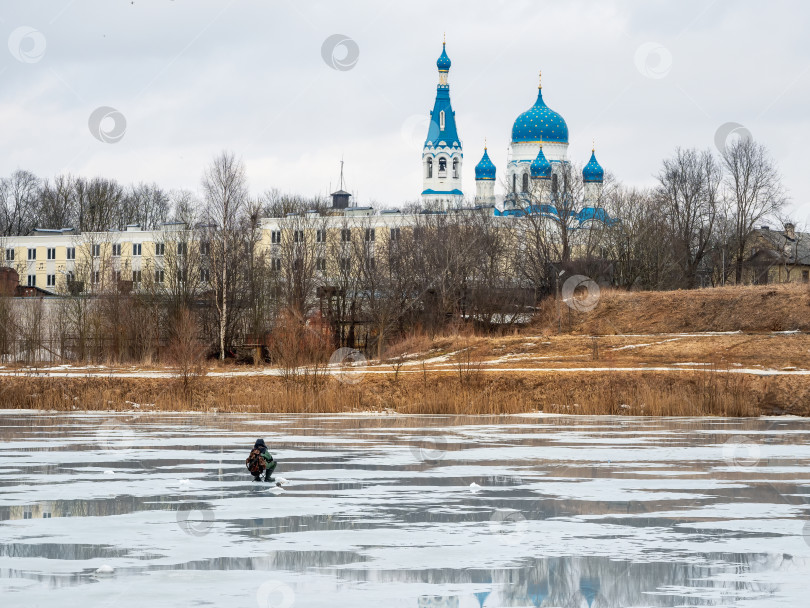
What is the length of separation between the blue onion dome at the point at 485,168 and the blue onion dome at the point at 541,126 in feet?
55.7

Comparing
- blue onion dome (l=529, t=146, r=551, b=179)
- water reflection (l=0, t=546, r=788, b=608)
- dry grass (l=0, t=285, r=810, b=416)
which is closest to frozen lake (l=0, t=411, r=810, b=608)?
water reflection (l=0, t=546, r=788, b=608)

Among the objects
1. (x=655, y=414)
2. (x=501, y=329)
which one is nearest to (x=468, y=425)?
(x=655, y=414)

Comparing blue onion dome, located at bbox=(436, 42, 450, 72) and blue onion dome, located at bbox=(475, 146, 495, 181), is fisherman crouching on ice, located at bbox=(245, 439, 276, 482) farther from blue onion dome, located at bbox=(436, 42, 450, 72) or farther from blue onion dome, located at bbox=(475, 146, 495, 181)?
blue onion dome, located at bbox=(436, 42, 450, 72)

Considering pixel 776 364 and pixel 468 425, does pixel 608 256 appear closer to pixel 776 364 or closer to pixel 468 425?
pixel 776 364

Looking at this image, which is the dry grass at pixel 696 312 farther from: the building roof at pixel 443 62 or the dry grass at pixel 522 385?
the building roof at pixel 443 62

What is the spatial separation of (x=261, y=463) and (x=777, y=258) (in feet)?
301

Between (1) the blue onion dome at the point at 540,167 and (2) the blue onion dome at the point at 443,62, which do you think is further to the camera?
(2) the blue onion dome at the point at 443,62

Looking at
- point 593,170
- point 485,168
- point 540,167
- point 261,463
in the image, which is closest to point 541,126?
point 593,170

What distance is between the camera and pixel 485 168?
141 meters

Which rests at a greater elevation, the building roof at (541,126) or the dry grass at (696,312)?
the building roof at (541,126)

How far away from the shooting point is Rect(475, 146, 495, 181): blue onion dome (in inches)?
5536

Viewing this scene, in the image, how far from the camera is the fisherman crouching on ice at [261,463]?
16781mm

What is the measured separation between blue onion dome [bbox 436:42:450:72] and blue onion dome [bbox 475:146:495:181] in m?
13.9

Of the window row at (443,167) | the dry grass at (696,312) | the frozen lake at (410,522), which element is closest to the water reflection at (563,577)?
the frozen lake at (410,522)
